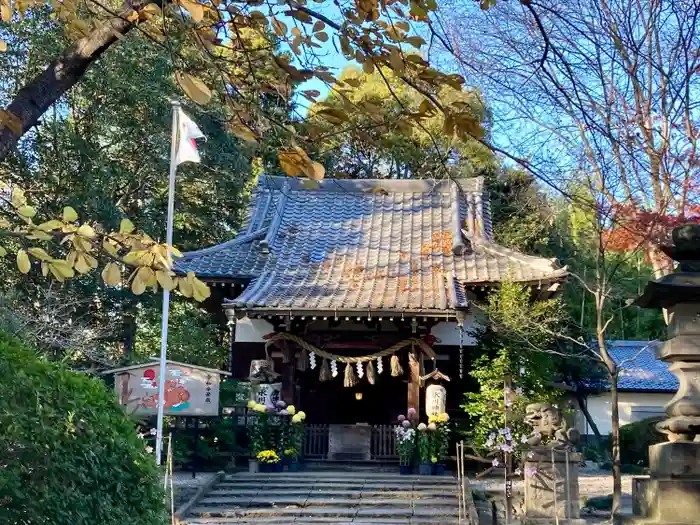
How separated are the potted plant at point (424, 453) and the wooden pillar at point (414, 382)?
0.67 metres

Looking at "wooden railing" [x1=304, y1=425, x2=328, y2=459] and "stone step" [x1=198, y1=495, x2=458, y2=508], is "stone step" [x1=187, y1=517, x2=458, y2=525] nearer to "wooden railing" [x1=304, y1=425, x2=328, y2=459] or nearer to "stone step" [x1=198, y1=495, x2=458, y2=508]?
"stone step" [x1=198, y1=495, x2=458, y2=508]

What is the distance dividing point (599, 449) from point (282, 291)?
435 inches

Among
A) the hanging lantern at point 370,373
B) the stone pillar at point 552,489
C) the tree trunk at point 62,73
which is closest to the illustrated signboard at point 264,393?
the hanging lantern at point 370,373

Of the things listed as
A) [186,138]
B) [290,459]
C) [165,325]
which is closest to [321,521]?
[290,459]

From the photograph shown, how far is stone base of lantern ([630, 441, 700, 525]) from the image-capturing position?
6.73m

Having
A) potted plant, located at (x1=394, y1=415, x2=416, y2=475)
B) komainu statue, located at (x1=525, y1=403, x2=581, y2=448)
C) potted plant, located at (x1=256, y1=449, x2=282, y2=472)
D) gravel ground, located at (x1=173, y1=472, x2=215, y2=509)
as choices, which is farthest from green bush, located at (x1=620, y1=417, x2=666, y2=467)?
gravel ground, located at (x1=173, y1=472, x2=215, y2=509)

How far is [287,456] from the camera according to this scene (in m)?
13.5

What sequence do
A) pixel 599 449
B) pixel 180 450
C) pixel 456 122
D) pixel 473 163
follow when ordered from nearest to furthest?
pixel 456 122 → pixel 180 450 → pixel 599 449 → pixel 473 163

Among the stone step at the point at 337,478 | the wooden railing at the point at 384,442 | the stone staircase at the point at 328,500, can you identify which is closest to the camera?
the stone staircase at the point at 328,500

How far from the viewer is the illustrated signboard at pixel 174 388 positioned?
1222cm

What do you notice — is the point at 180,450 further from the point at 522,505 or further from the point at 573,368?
the point at 573,368

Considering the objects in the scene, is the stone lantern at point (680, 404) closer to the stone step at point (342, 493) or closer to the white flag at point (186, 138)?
the stone step at point (342, 493)

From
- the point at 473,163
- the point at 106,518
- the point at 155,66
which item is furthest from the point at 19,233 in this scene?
the point at 473,163

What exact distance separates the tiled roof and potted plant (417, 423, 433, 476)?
6.92 feet
